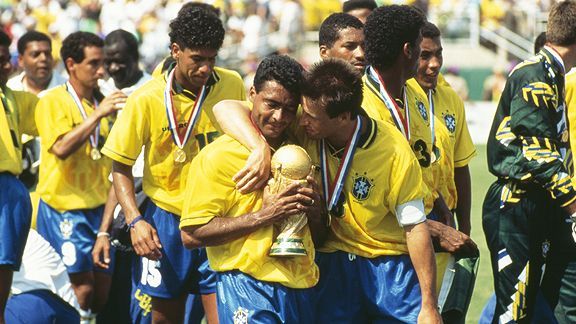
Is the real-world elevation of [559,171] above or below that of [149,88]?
below

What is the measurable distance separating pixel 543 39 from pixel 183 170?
331 centimetres

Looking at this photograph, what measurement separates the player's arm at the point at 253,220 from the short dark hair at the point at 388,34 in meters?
1.03

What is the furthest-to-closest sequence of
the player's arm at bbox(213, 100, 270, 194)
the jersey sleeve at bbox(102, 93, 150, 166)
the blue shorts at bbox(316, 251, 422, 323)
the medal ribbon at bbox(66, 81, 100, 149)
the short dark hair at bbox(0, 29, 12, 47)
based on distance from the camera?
1. the medal ribbon at bbox(66, 81, 100, 149)
2. the short dark hair at bbox(0, 29, 12, 47)
3. the jersey sleeve at bbox(102, 93, 150, 166)
4. the blue shorts at bbox(316, 251, 422, 323)
5. the player's arm at bbox(213, 100, 270, 194)

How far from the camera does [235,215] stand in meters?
5.63

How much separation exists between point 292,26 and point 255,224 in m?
24.3

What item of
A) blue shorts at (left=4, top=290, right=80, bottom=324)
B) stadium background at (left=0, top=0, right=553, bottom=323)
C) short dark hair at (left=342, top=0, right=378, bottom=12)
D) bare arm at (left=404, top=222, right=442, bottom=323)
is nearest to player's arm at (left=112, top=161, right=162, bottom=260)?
blue shorts at (left=4, top=290, right=80, bottom=324)

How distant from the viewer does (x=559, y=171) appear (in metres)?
6.91

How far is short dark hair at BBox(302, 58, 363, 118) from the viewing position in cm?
547

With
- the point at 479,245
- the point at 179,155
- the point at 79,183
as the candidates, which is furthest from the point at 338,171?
the point at 479,245

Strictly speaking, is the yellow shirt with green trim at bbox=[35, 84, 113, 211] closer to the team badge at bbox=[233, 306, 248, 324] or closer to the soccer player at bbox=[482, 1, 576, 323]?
the soccer player at bbox=[482, 1, 576, 323]

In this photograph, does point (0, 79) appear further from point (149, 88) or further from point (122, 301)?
point (122, 301)

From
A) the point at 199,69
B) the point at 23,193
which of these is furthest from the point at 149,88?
the point at 23,193

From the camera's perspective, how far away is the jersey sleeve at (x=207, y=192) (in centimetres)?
554

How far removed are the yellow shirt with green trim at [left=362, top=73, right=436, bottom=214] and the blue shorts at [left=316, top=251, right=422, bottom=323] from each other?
0.51 m
